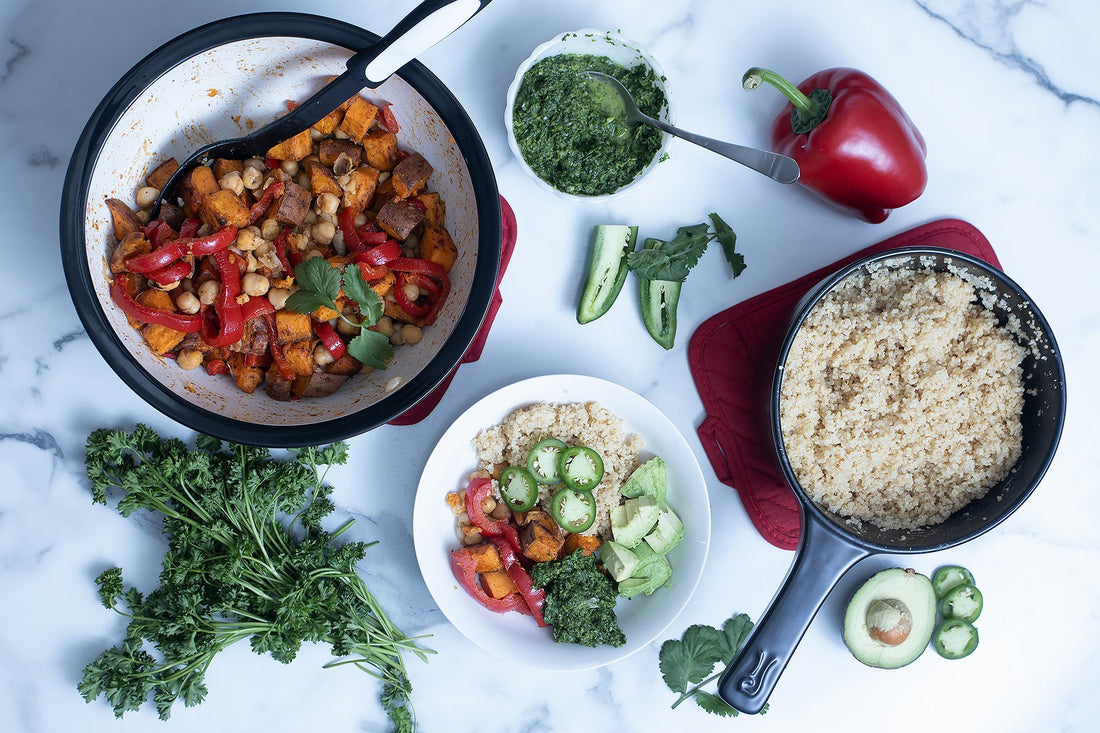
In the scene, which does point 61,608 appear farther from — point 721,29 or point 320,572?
point 721,29

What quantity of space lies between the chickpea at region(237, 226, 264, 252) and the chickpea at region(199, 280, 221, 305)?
4.3 inches

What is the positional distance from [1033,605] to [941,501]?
2.44ft

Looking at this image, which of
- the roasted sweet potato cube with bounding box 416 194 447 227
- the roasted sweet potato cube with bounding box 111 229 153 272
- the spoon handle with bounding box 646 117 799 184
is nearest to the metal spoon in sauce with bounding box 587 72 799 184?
the spoon handle with bounding box 646 117 799 184

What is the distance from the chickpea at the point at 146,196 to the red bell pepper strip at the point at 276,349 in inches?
15.8

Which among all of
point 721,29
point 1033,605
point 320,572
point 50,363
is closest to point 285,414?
point 320,572

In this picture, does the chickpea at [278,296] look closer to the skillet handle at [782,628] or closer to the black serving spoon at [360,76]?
the black serving spoon at [360,76]

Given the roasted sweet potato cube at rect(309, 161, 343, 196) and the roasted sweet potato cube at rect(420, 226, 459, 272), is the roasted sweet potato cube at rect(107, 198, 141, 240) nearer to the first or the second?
the roasted sweet potato cube at rect(309, 161, 343, 196)

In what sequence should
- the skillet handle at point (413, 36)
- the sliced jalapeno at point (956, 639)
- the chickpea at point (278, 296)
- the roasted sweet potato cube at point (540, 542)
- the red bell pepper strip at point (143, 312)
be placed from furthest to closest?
the sliced jalapeno at point (956, 639) → the roasted sweet potato cube at point (540, 542) → the chickpea at point (278, 296) → the red bell pepper strip at point (143, 312) → the skillet handle at point (413, 36)

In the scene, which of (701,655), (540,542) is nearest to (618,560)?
(540,542)

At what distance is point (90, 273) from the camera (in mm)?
1710

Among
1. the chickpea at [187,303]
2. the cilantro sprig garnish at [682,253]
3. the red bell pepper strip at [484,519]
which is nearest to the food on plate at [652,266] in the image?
the cilantro sprig garnish at [682,253]

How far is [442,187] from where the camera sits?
197 centimetres

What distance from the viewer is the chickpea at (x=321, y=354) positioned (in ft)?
6.27

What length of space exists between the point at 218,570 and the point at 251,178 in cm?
106
